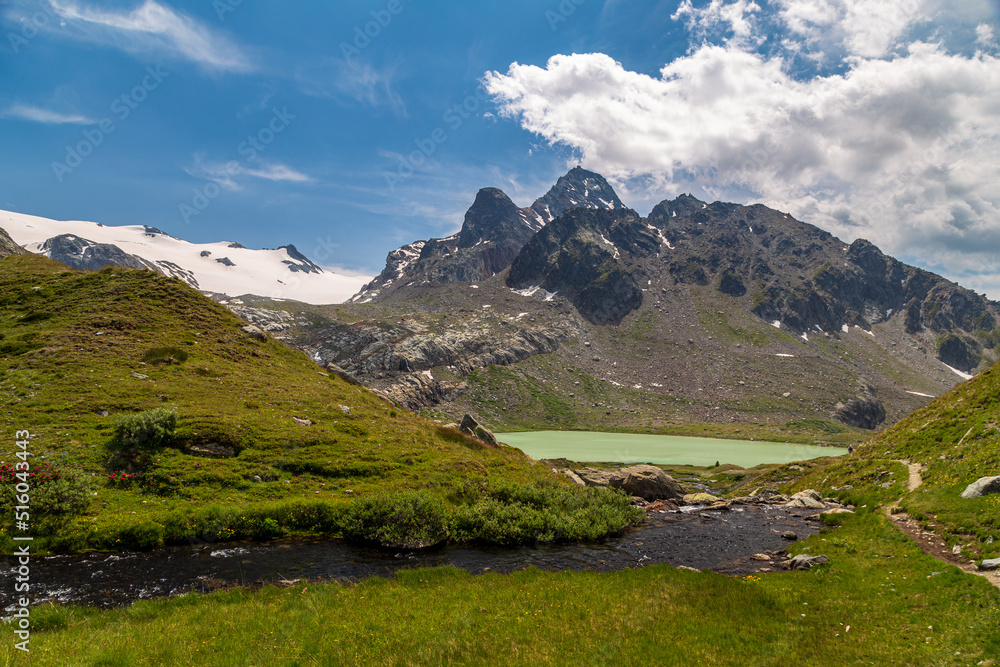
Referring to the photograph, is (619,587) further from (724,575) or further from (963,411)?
(963,411)

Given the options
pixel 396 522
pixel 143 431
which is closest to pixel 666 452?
pixel 396 522

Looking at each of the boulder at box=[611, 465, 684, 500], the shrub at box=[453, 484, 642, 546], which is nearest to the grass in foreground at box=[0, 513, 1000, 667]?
the shrub at box=[453, 484, 642, 546]

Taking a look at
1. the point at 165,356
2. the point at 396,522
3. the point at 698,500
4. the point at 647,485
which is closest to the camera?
the point at 396,522

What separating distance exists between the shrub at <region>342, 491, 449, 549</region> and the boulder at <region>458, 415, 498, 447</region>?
76.1 feet

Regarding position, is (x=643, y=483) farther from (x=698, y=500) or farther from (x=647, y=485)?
(x=698, y=500)

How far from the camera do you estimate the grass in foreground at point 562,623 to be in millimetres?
13094

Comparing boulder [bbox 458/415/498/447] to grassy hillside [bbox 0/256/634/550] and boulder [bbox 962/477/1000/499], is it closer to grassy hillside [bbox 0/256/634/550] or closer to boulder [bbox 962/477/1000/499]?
grassy hillside [bbox 0/256/634/550]

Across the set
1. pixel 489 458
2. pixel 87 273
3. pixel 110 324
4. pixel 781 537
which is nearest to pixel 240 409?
pixel 110 324

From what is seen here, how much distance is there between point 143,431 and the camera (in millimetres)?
27812

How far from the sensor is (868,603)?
16875 mm

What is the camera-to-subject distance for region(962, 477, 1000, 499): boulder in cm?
2317

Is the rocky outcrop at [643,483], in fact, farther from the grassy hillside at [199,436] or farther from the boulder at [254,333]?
the boulder at [254,333]

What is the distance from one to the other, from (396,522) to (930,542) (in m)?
28.6

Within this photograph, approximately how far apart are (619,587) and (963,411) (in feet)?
119
